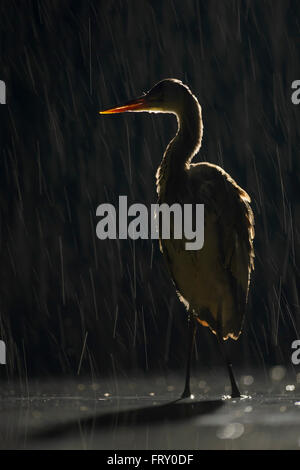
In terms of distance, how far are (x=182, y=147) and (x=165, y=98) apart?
386 millimetres

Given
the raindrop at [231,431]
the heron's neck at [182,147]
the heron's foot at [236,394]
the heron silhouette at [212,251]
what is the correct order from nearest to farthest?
1. the raindrop at [231,431]
2. the heron's foot at [236,394]
3. the heron silhouette at [212,251]
4. the heron's neck at [182,147]

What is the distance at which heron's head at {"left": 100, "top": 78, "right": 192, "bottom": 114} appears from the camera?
653 centimetres

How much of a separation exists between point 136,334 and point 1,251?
2.53 metres

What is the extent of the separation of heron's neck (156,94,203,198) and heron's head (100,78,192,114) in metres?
0.04

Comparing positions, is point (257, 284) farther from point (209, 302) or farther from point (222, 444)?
point (222, 444)

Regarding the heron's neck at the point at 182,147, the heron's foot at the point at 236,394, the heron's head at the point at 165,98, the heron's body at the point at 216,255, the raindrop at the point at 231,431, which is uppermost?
the heron's head at the point at 165,98

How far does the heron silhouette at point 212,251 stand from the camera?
19.8ft

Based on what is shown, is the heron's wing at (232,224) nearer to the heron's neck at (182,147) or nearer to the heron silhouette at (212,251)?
the heron silhouette at (212,251)

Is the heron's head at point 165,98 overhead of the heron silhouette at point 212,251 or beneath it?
overhead

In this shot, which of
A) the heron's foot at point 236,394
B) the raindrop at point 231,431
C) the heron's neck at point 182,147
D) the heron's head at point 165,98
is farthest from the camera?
the heron's head at point 165,98

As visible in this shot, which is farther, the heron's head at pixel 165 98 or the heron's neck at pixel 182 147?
the heron's head at pixel 165 98

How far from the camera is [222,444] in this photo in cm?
416


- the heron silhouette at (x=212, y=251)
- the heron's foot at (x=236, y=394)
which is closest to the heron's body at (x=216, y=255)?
the heron silhouette at (x=212, y=251)

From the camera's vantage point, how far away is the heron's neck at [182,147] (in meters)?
6.29
